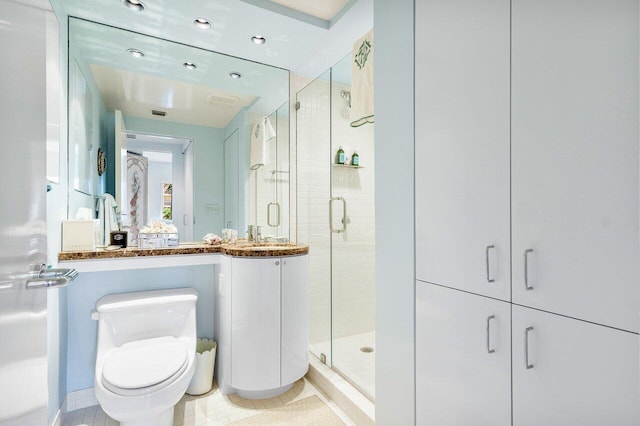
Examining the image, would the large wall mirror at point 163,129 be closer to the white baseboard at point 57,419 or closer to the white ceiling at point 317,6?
the white ceiling at point 317,6

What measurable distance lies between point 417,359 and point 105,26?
263cm

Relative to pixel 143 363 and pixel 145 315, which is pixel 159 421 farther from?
pixel 145 315

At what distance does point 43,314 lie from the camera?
0.77 meters

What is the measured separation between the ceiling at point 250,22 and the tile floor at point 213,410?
7.84ft

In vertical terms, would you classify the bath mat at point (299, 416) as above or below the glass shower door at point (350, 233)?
below

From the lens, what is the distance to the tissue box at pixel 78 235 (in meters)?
1.84

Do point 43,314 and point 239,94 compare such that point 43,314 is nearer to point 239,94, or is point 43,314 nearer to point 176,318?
point 176,318

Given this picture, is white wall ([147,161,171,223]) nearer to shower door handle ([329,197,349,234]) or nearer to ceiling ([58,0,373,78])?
ceiling ([58,0,373,78])

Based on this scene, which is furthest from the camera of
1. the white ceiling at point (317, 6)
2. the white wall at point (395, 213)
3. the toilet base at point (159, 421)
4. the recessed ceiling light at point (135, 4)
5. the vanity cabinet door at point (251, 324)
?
the vanity cabinet door at point (251, 324)

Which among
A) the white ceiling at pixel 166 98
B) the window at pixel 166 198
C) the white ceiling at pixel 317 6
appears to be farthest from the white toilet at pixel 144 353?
the white ceiling at pixel 317 6

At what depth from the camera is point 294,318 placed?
218 cm

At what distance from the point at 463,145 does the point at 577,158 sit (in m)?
0.36

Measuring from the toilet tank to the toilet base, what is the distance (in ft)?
1.45

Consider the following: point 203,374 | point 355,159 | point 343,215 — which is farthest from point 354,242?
point 203,374
